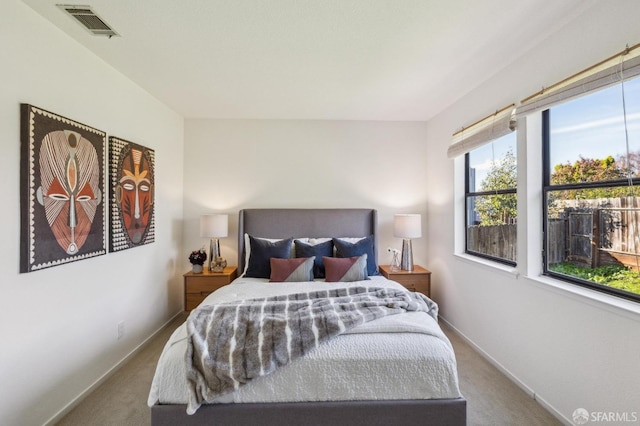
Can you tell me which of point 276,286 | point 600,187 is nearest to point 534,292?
point 600,187

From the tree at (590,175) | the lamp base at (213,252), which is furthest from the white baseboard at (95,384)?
the tree at (590,175)

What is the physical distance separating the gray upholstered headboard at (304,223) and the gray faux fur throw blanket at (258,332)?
1525 mm

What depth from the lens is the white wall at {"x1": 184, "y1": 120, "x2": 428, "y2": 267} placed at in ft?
12.2

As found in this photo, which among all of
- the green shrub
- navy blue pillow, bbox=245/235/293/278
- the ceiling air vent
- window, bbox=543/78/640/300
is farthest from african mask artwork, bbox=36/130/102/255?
the green shrub

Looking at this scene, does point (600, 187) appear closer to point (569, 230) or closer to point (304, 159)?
point (569, 230)

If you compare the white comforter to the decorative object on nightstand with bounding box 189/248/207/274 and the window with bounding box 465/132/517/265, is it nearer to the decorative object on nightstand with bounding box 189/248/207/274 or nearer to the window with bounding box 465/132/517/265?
the window with bounding box 465/132/517/265

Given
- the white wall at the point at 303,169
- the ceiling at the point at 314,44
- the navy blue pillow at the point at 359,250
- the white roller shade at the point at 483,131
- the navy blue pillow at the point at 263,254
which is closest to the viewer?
the ceiling at the point at 314,44

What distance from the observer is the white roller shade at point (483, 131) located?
88.0 inches

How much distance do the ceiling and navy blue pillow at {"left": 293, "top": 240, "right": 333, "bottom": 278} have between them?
167cm

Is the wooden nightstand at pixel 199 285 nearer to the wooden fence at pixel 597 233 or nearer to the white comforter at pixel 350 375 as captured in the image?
the white comforter at pixel 350 375

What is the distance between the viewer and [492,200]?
2.73 m

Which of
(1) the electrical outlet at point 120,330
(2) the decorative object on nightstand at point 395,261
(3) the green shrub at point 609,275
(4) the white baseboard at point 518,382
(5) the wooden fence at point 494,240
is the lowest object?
(4) the white baseboard at point 518,382

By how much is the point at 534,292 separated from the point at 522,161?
1021 mm

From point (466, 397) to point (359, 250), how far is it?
1.61 meters
